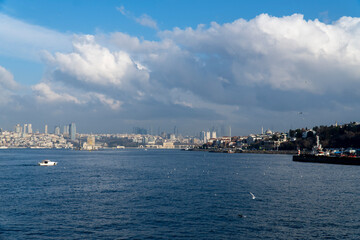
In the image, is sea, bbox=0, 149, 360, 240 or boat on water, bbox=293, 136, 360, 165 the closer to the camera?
sea, bbox=0, 149, 360, 240

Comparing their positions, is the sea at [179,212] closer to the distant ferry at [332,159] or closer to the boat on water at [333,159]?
the distant ferry at [332,159]

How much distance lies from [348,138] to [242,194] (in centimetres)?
15396

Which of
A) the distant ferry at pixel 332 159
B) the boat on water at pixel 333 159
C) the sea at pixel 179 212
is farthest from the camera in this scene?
the boat on water at pixel 333 159

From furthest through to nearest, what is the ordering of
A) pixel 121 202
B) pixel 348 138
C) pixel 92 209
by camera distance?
pixel 348 138, pixel 121 202, pixel 92 209

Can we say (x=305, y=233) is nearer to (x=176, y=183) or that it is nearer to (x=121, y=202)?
(x=121, y=202)

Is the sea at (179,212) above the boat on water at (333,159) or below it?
below

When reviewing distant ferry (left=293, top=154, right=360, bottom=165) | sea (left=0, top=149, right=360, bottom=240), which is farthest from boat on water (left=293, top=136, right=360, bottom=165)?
sea (left=0, top=149, right=360, bottom=240)

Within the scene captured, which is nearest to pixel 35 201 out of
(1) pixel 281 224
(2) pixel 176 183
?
(2) pixel 176 183

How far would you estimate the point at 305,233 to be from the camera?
2467 centimetres

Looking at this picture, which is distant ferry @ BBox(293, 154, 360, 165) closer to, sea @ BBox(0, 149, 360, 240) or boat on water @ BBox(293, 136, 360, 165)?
boat on water @ BBox(293, 136, 360, 165)

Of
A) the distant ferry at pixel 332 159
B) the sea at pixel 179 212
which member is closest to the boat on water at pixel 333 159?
the distant ferry at pixel 332 159

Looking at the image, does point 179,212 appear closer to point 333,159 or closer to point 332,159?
point 333,159

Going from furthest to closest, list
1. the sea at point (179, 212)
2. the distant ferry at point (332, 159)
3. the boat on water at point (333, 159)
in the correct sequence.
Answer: the boat on water at point (333, 159), the distant ferry at point (332, 159), the sea at point (179, 212)

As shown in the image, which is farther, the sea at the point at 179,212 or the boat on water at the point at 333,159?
the boat on water at the point at 333,159
